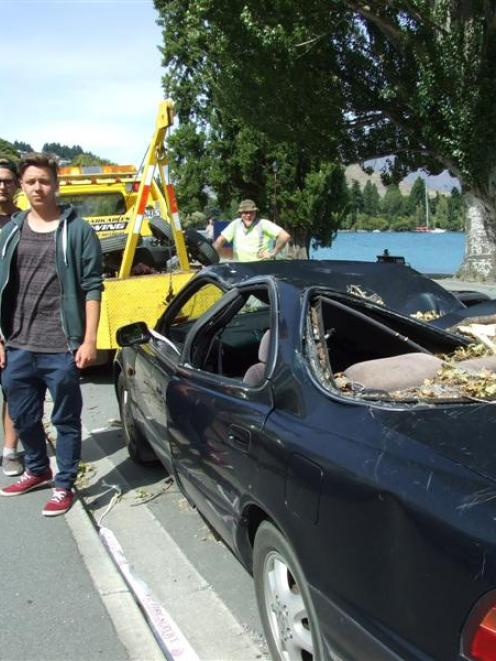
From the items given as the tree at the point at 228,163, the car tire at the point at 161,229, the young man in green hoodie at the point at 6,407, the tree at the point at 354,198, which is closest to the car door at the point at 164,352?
the young man in green hoodie at the point at 6,407

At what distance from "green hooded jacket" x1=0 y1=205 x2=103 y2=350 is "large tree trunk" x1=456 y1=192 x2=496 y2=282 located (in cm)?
1450

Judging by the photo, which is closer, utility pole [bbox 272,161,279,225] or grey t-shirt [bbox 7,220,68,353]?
grey t-shirt [bbox 7,220,68,353]

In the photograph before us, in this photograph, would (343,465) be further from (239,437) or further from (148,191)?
(148,191)

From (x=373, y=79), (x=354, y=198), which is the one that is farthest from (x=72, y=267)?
(x=354, y=198)

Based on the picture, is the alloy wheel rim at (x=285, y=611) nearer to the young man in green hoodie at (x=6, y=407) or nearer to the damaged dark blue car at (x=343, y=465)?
the damaged dark blue car at (x=343, y=465)

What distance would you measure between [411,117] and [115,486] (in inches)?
578

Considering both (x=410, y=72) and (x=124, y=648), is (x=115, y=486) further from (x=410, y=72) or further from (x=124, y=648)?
(x=410, y=72)

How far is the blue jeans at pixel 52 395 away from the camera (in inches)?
156

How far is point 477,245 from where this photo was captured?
17.1m

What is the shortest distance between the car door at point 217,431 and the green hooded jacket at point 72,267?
762 mm

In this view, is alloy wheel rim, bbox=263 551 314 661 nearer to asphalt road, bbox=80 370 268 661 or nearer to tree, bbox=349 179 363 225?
asphalt road, bbox=80 370 268 661

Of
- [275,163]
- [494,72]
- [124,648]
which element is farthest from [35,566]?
[275,163]

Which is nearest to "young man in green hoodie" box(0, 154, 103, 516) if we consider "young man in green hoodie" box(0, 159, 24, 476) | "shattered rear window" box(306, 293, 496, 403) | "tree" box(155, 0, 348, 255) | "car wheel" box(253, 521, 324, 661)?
A: "young man in green hoodie" box(0, 159, 24, 476)

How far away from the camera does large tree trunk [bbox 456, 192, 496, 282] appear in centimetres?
1680
